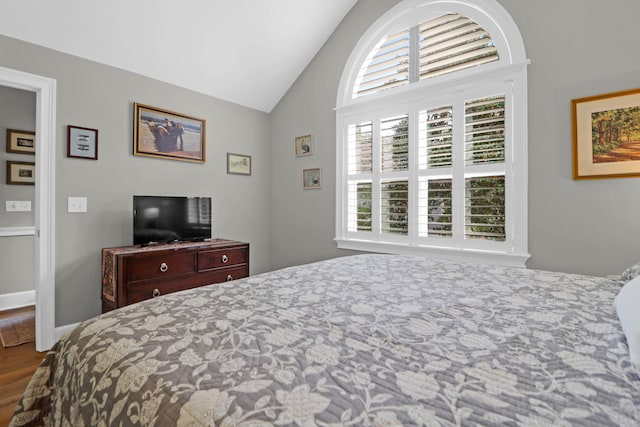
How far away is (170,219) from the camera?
2.86 meters

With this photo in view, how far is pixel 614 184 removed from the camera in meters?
2.05

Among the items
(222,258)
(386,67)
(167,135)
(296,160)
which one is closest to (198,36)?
(167,135)

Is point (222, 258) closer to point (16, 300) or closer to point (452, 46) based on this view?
point (16, 300)

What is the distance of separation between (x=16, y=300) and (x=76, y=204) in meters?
2.03

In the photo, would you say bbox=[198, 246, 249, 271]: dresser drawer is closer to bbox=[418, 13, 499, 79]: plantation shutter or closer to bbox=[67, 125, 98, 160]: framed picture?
bbox=[67, 125, 98, 160]: framed picture

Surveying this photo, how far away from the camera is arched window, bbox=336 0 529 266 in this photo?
245cm

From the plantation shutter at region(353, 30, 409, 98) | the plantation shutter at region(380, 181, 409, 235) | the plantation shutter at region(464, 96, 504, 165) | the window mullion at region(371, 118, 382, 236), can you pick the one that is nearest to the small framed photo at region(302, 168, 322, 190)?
the window mullion at region(371, 118, 382, 236)

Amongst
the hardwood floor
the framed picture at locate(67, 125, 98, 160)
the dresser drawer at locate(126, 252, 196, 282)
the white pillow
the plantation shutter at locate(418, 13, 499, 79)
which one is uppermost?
the plantation shutter at locate(418, 13, 499, 79)

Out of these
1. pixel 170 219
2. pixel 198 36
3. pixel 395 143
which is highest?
pixel 198 36

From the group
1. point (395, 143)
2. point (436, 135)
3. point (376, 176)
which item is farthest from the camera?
point (376, 176)

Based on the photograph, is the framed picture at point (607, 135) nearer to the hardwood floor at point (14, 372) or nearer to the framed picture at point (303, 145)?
the framed picture at point (303, 145)

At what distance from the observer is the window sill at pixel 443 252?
2.41 meters

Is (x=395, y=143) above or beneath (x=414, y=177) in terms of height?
above

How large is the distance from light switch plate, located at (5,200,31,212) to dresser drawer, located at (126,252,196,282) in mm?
2325
